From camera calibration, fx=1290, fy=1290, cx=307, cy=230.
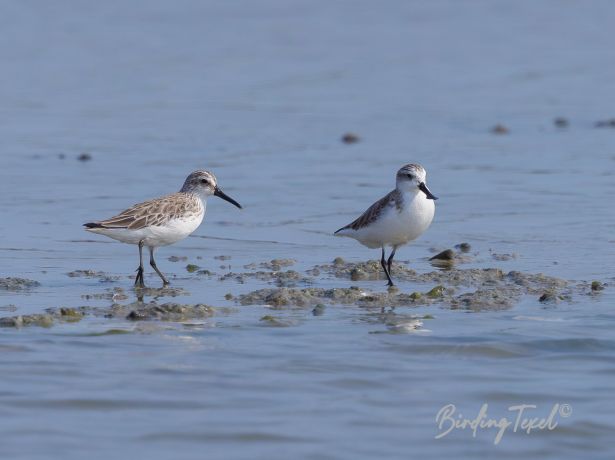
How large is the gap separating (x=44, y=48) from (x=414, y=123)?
10073mm

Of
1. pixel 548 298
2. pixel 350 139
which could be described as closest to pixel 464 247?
pixel 548 298

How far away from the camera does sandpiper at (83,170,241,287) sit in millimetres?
11797

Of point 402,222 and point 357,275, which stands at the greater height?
point 402,222

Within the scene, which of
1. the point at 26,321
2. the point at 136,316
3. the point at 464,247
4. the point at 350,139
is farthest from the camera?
the point at 350,139

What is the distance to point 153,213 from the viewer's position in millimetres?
12039

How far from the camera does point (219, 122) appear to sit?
21625 mm

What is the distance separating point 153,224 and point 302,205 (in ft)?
14.0

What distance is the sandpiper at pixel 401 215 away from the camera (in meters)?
12.1

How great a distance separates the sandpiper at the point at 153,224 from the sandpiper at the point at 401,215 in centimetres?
168

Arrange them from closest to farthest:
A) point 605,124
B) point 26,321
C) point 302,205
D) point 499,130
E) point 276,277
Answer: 1. point 26,321
2. point 276,277
3. point 302,205
4. point 499,130
5. point 605,124

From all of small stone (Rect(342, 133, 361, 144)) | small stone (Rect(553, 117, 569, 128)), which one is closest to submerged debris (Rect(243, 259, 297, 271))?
small stone (Rect(342, 133, 361, 144))

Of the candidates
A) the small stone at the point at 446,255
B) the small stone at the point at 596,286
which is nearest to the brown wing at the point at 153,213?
the small stone at the point at 446,255

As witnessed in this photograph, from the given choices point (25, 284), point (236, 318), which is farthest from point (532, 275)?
point (25, 284)

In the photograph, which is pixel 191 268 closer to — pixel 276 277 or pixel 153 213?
pixel 153 213
